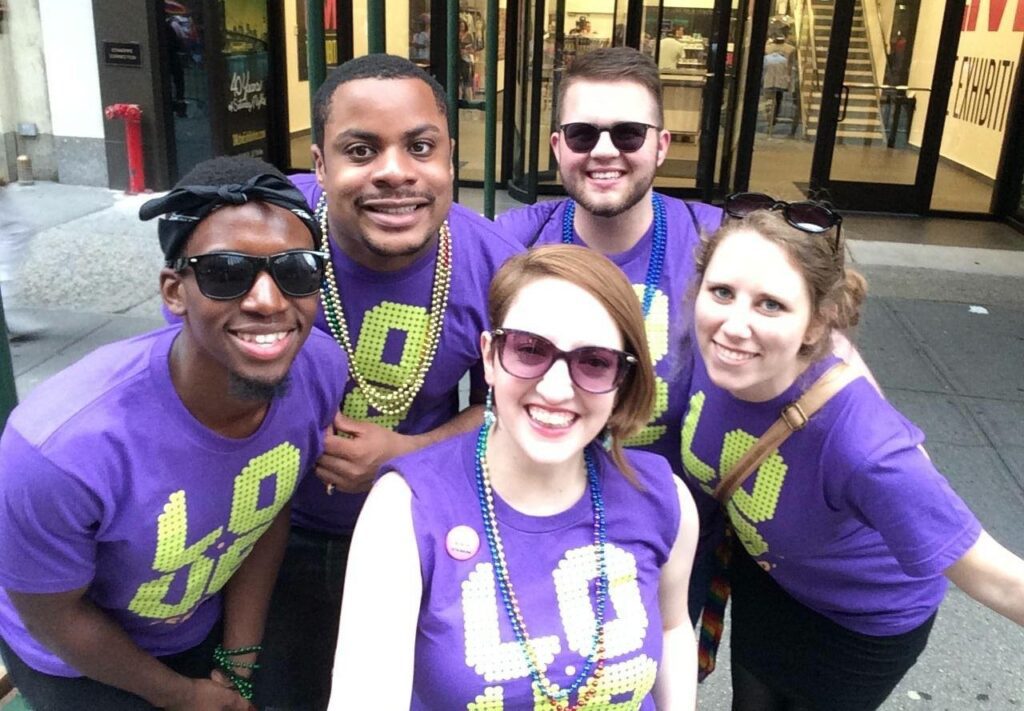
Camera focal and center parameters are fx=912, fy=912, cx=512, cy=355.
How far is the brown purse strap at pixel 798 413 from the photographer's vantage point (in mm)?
1907

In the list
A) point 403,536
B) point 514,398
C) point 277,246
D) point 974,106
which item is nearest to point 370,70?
point 277,246

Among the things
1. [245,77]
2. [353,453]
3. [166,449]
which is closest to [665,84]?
[245,77]

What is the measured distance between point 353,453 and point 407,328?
329 millimetres

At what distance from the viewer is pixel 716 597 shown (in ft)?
8.20

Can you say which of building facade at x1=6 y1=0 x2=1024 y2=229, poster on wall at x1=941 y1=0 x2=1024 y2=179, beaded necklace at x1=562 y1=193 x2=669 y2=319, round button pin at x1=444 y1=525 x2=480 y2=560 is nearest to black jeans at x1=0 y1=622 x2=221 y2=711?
round button pin at x1=444 y1=525 x2=480 y2=560

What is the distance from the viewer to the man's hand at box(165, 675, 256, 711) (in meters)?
1.97

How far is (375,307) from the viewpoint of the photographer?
2.13 metres

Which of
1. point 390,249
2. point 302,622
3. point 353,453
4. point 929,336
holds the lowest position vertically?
point 929,336

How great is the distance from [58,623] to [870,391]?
1.67 meters

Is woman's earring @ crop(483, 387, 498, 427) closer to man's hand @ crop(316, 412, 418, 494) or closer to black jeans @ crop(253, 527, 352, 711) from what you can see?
man's hand @ crop(316, 412, 418, 494)

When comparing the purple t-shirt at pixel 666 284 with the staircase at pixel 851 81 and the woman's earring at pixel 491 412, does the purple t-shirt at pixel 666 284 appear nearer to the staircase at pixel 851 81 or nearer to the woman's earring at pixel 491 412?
the woman's earring at pixel 491 412

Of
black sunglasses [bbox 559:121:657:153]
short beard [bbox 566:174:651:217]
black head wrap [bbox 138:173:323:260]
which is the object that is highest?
black sunglasses [bbox 559:121:657:153]

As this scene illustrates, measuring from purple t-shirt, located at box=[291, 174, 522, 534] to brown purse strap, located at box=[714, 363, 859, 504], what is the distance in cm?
70

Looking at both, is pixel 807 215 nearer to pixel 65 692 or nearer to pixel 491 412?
pixel 491 412
